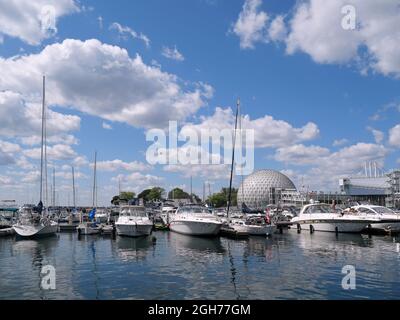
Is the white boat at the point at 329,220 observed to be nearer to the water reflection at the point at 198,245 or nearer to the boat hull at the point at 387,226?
the boat hull at the point at 387,226

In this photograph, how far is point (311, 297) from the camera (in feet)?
66.4

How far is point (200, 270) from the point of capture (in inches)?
1110

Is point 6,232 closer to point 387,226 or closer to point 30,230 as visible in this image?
point 30,230

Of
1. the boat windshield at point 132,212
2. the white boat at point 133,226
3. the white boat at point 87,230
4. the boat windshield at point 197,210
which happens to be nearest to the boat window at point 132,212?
the boat windshield at point 132,212

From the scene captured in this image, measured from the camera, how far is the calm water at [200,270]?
21422 millimetres

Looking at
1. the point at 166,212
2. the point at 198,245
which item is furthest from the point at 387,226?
the point at 166,212

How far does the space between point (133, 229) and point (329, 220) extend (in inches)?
1218
